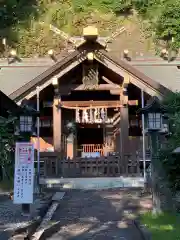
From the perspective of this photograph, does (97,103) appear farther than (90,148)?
No

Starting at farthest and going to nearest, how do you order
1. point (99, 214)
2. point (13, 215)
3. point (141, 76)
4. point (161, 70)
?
1. point (161, 70)
2. point (141, 76)
3. point (99, 214)
4. point (13, 215)

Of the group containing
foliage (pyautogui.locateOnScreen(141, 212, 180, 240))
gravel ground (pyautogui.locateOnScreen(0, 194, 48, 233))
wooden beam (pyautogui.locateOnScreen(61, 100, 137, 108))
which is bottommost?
foliage (pyautogui.locateOnScreen(141, 212, 180, 240))

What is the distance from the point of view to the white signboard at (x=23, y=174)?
9555 mm

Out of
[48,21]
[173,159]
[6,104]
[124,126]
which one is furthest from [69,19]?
[6,104]

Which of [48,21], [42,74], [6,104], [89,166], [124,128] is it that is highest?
[48,21]

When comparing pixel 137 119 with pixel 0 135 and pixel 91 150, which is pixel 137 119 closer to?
pixel 91 150

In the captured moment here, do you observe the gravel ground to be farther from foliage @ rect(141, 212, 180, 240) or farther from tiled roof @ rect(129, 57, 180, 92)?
tiled roof @ rect(129, 57, 180, 92)

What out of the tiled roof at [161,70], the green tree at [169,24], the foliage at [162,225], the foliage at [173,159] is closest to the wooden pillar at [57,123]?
the tiled roof at [161,70]

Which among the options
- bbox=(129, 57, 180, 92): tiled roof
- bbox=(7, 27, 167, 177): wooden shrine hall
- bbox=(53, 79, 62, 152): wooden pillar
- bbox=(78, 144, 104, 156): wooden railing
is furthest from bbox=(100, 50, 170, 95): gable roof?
bbox=(78, 144, 104, 156): wooden railing

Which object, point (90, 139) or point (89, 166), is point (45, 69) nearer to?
point (90, 139)

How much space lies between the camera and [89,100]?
64.0 ft

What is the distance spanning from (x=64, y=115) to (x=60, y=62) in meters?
3.37

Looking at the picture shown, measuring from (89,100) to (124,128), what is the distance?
2.67 metres

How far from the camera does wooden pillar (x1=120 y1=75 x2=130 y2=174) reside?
1708 centimetres
